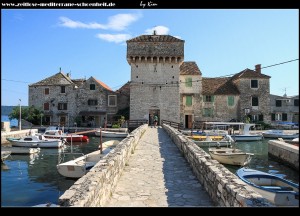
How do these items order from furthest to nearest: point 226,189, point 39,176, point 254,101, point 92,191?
1. point 254,101
2. point 39,176
3. point 226,189
4. point 92,191

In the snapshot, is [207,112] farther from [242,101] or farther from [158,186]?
[158,186]

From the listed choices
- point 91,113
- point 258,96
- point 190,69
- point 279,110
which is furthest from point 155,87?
point 279,110

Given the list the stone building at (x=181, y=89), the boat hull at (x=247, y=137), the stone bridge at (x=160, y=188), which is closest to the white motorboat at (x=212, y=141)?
the boat hull at (x=247, y=137)

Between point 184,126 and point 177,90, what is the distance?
19.1ft

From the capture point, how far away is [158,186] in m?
7.65

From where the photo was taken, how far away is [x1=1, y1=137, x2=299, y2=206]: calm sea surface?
37.5 feet

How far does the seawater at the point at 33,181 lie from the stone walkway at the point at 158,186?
10.9 feet

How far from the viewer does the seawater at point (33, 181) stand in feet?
36.8

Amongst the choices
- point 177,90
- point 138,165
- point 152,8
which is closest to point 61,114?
point 177,90

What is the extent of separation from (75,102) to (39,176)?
30.0 metres

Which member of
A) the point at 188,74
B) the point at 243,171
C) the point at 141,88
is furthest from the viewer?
the point at 188,74

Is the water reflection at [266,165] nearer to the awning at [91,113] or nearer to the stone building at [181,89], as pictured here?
the stone building at [181,89]

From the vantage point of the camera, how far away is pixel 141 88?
1577 inches

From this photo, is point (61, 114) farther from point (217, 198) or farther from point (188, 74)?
point (217, 198)
